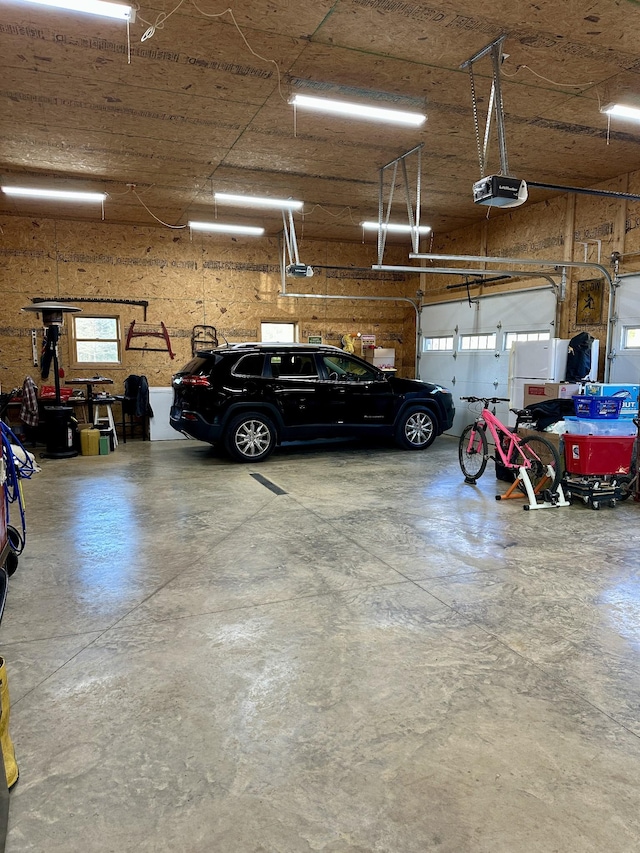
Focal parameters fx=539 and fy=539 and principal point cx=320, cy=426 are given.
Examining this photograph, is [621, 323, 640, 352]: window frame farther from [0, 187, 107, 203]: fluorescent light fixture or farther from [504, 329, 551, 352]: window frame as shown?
[0, 187, 107, 203]: fluorescent light fixture

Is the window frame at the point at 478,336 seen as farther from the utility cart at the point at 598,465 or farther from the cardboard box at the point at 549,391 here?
the utility cart at the point at 598,465

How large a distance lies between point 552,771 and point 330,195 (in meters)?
8.13

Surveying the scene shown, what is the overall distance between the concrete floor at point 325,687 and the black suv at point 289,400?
2739 mm

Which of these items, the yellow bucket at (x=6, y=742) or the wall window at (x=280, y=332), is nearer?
the yellow bucket at (x=6, y=742)

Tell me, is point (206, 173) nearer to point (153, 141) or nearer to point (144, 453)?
point (153, 141)

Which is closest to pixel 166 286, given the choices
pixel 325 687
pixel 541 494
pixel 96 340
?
pixel 96 340

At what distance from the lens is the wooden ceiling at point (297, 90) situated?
13.1 feet

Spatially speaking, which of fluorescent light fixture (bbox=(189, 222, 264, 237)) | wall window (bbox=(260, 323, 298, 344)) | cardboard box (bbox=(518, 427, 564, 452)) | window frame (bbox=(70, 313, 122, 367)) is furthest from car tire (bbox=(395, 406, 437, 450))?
window frame (bbox=(70, 313, 122, 367))

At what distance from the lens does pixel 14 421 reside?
9.46 metres

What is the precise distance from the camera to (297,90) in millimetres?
5043

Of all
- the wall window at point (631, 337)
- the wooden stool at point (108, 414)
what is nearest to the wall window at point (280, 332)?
the wooden stool at point (108, 414)

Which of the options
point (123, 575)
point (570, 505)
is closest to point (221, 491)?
point (123, 575)

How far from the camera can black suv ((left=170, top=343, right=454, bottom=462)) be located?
7.40 metres

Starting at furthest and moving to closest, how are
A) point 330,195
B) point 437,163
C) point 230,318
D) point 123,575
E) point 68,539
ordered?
point 230,318 < point 330,195 < point 437,163 < point 68,539 < point 123,575
